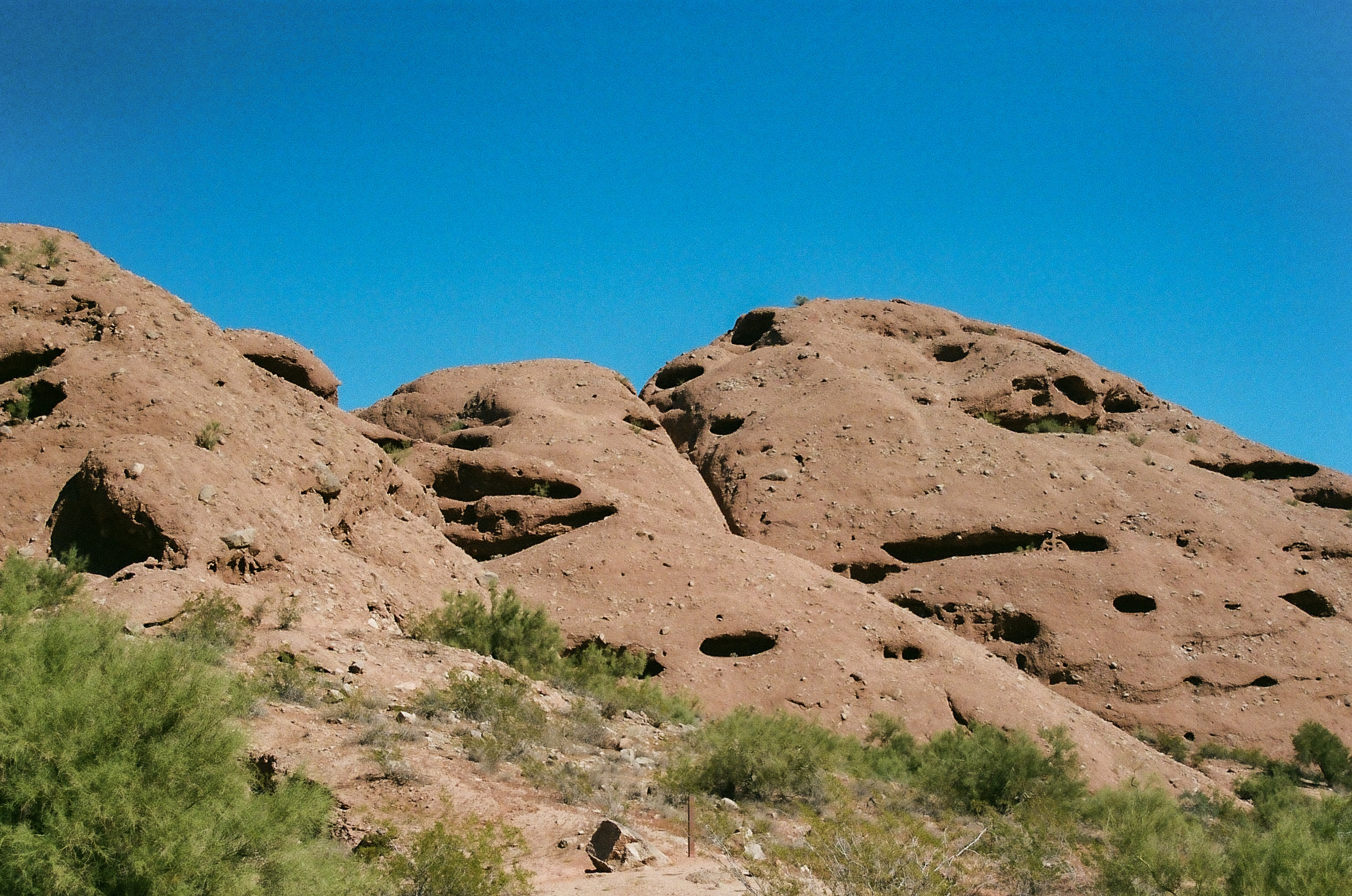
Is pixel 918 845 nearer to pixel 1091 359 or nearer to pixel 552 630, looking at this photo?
pixel 552 630

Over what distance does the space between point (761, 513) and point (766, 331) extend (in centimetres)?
1020

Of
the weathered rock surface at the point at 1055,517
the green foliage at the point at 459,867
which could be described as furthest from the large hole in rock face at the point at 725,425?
the green foliage at the point at 459,867

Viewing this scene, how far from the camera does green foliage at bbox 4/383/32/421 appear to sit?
11.9 meters

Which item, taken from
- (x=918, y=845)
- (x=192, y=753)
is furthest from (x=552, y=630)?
(x=192, y=753)

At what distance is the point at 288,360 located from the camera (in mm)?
17281

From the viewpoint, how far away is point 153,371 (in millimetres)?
12781

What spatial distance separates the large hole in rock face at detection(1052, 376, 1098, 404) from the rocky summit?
8 cm

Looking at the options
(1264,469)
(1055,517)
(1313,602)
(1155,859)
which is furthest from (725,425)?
(1155,859)

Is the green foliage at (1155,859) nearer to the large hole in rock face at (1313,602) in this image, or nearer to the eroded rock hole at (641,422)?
the large hole in rock face at (1313,602)

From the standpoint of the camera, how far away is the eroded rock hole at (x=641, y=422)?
24578 mm

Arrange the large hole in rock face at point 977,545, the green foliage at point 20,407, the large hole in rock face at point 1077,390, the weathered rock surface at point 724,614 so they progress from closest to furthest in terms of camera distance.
→ 1. the green foliage at point 20,407
2. the weathered rock surface at point 724,614
3. the large hole in rock face at point 977,545
4. the large hole in rock face at point 1077,390

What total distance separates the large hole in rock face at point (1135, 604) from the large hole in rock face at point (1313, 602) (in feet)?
12.2

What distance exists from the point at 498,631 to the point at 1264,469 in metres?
23.6

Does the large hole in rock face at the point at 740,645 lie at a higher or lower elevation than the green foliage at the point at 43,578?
higher
